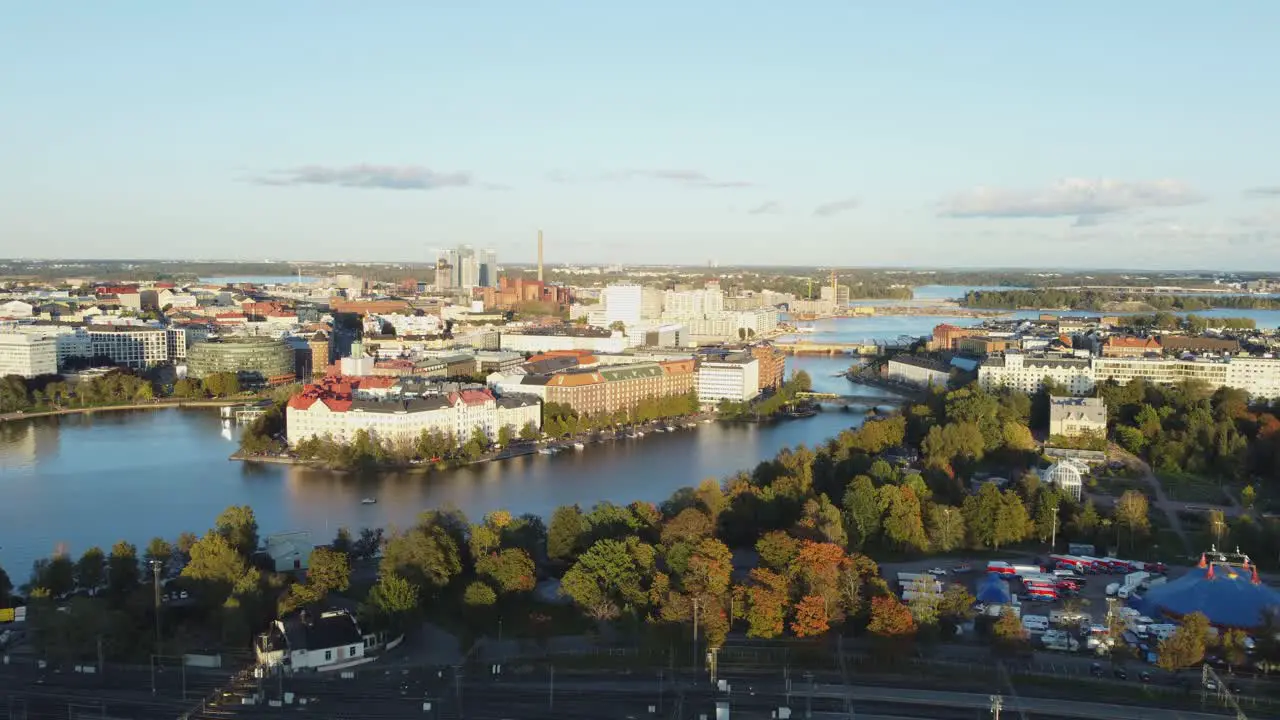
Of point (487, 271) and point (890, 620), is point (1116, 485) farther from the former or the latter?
point (487, 271)

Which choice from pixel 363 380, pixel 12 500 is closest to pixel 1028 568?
pixel 12 500

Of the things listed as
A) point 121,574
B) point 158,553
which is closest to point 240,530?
point 158,553

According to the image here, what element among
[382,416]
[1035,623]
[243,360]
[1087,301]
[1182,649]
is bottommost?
[1035,623]

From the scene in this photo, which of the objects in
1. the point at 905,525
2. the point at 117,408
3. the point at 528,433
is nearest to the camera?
the point at 905,525

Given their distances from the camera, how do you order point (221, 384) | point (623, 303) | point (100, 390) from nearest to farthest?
1. point (100, 390)
2. point (221, 384)
3. point (623, 303)

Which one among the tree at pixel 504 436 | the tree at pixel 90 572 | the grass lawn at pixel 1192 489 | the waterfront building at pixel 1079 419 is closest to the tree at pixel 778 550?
the tree at pixel 90 572

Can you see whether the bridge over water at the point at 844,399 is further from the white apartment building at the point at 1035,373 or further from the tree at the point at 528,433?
the tree at the point at 528,433
